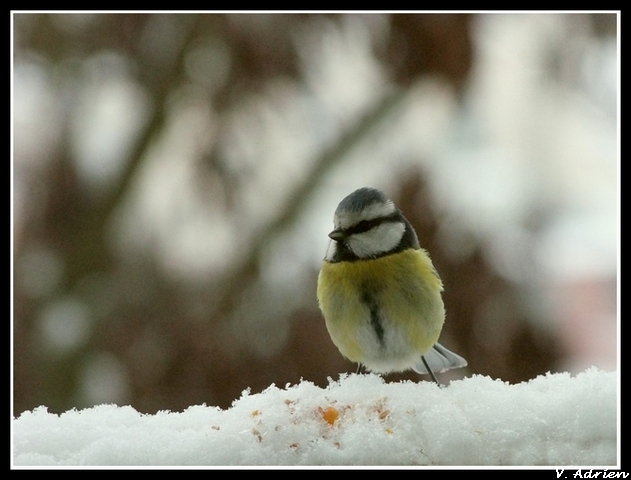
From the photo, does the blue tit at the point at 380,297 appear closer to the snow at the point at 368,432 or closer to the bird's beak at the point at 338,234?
the bird's beak at the point at 338,234

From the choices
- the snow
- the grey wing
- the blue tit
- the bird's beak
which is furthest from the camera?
the grey wing

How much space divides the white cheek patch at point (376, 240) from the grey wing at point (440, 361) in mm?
342

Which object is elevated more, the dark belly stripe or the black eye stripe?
the black eye stripe

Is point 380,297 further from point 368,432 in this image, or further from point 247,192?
point 247,192

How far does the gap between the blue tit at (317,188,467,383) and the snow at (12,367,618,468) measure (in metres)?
0.40

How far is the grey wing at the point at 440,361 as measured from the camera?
185 cm

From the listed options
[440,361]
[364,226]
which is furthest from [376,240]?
[440,361]

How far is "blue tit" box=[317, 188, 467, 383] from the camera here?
1651 mm

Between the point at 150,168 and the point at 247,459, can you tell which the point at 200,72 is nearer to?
the point at 150,168

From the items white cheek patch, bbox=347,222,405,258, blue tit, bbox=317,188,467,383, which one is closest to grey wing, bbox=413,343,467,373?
blue tit, bbox=317,188,467,383

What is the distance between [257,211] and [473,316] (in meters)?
1.18

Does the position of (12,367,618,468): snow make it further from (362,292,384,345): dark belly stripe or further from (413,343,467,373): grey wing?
(413,343,467,373): grey wing

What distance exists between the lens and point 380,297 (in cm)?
165

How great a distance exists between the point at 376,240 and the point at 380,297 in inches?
5.3
